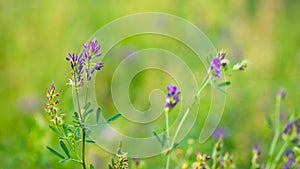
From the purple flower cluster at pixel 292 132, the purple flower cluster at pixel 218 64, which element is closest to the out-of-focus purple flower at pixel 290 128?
the purple flower cluster at pixel 292 132

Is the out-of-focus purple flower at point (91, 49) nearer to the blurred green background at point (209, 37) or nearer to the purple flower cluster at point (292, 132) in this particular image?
the purple flower cluster at point (292, 132)

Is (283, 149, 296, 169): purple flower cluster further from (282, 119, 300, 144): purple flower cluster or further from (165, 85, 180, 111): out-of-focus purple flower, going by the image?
(165, 85, 180, 111): out-of-focus purple flower

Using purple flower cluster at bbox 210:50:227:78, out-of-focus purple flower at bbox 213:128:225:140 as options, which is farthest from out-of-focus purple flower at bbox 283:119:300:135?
out-of-focus purple flower at bbox 213:128:225:140

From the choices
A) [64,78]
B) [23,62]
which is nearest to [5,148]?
[64,78]

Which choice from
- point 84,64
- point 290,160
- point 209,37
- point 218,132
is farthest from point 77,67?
point 209,37

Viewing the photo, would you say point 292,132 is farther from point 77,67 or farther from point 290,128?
point 77,67

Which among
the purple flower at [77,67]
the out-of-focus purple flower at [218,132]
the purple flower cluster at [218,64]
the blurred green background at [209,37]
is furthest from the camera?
the blurred green background at [209,37]

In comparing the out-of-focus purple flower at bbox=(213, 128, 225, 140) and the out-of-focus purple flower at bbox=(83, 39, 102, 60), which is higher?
the out-of-focus purple flower at bbox=(213, 128, 225, 140)
